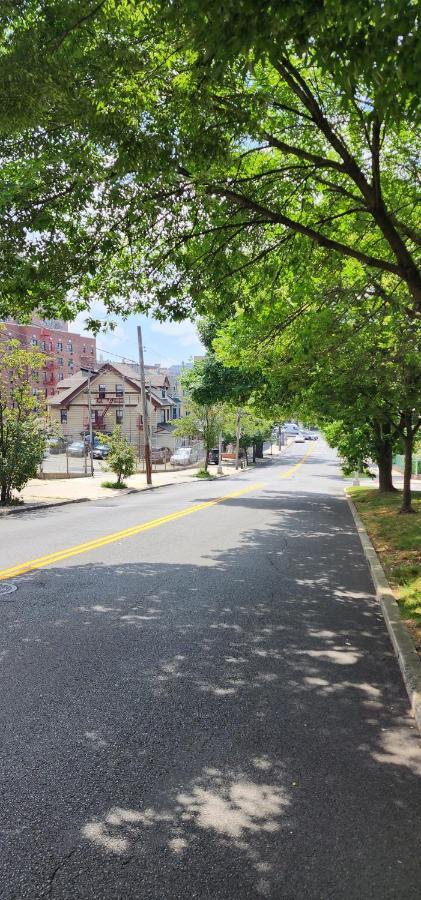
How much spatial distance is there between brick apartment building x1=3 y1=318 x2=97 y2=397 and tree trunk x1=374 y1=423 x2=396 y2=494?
197 ft

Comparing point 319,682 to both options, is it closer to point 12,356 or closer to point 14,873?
point 14,873

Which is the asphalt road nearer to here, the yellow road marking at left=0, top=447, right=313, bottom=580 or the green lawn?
the green lawn

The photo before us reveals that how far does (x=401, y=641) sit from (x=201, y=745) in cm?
274

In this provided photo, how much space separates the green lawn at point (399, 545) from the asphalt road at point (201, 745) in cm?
45

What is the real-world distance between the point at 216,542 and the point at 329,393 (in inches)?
155

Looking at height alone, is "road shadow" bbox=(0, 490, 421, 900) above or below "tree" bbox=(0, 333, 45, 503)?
below

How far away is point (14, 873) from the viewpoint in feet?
8.68

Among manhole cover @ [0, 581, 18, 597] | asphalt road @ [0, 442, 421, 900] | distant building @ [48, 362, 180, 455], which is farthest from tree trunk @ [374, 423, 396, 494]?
distant building @ [48, 362, 180, 455]

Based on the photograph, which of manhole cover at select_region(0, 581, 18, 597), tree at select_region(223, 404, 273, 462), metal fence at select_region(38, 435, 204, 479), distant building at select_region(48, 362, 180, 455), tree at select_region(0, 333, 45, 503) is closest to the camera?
manhole cover at select_region(0, 581, 18, 597)

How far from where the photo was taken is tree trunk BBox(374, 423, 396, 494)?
849 inches

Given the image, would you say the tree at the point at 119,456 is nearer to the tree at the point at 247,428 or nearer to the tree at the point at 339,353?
the tree at the point at 339,353

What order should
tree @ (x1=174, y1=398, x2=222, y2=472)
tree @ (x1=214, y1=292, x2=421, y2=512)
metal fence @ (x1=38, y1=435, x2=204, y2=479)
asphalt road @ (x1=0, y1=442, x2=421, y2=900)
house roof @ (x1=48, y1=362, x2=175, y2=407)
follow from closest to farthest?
asphalt road @ (x1=0, y1=442, x2=421, y2=900) < tree @ (x1=214, y1=292, x2=421, y2=512) < metal fence @ (x1=38, y1=435, x2=204, y2=479) < tree @ (x1=174, y1=398, x2=222, y2=472) < house roof @ (x1=48, y1=362, x2=175, y2=407)

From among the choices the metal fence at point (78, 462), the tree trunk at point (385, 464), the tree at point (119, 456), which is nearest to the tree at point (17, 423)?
the tree at point (119, 456)

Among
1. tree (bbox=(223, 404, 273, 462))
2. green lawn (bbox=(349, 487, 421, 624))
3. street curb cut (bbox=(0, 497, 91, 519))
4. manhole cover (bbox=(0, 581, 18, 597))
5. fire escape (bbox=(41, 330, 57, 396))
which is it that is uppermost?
fire escape (bbox=(41, 330, 57, 396))
